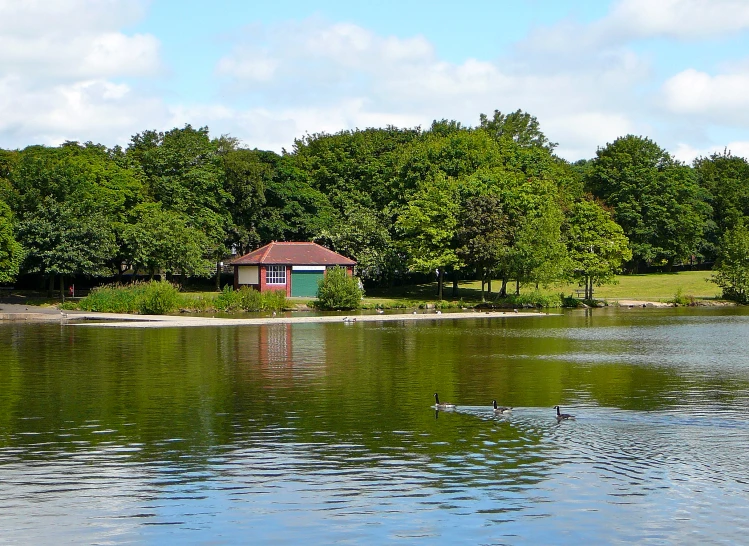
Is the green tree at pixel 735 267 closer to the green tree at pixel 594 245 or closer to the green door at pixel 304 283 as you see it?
the green tree at pixel 594 245

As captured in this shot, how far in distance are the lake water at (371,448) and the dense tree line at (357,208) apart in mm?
38437

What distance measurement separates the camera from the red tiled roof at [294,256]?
8806cm

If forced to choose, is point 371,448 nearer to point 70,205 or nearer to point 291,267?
point 70,205

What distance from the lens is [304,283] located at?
89062 millimetres

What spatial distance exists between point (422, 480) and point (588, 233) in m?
72.2

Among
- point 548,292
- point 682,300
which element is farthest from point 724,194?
point 548,292

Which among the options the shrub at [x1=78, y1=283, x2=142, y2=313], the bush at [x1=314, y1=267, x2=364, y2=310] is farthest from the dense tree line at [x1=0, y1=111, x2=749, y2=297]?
the bush at [x1=314, y1=267, x2=364, y2=310]

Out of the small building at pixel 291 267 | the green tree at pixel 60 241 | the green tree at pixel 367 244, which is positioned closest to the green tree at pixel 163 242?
the green tree at pixel 60 241

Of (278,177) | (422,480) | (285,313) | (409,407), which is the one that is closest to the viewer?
(422,480)

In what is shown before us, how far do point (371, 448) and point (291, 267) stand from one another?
67105mm

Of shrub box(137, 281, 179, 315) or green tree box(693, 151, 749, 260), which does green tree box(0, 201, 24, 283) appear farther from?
green tree box(693, 151, 749, 260)

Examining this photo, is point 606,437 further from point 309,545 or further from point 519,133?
point 519,133

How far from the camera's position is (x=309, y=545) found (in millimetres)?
14883

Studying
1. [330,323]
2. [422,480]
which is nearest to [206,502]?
[422,480]
